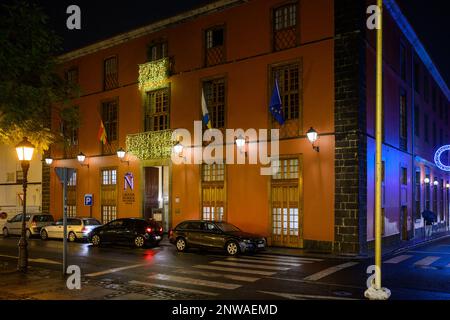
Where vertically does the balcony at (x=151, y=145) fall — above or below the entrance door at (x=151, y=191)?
above

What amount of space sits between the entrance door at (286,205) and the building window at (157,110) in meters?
8.43

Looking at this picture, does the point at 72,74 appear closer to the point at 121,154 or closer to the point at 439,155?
the point at 121,154

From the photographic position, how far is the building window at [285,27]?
21.9m

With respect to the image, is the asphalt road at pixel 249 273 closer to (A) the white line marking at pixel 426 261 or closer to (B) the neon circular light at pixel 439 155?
(A) the white line marking at pixel 426 261

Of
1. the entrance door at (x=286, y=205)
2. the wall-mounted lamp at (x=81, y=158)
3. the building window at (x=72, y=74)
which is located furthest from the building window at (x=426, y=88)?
the building window at (x=72, y=74)

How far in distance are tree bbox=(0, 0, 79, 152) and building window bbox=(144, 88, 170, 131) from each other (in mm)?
13046

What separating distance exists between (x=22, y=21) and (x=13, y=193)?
27.7 meters

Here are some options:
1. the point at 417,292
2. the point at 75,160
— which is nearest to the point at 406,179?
the point at 417,292

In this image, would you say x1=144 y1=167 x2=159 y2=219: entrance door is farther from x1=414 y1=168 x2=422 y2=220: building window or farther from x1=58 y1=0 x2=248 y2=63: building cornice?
x1=414 y1=168 x2=422 y2=220: building window

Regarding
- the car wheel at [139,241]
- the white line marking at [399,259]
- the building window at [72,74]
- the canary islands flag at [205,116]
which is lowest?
the white line marking at [399,259]

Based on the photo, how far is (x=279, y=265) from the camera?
16000 millimetres

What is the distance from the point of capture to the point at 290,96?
22.0 meters

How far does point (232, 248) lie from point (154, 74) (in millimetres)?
13125
